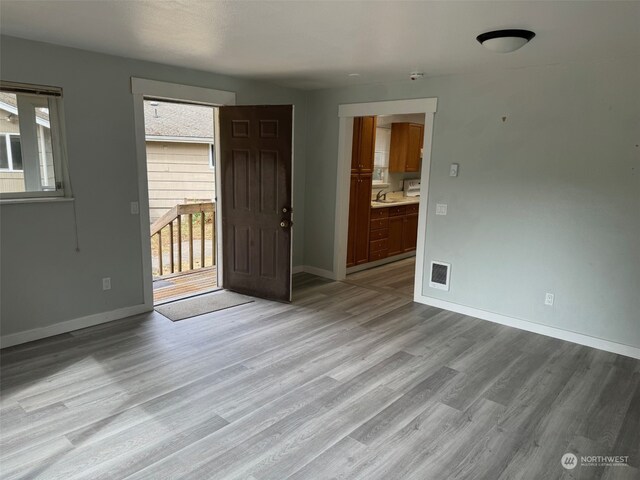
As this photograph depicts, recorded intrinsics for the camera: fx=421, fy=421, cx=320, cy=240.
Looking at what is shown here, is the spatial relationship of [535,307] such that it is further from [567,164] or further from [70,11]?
[70,11]

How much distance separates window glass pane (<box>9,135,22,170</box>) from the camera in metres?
3.24

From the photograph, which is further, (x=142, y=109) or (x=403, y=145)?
(x=403, y=145)

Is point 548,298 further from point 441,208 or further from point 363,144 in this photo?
point 363,144

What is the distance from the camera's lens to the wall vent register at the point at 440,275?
4.46 meters

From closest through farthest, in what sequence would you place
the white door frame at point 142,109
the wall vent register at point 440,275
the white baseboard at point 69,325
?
the white baseboard at point 69,325 < the white door frame at point 142,109 < the wall vent register at point 440,275

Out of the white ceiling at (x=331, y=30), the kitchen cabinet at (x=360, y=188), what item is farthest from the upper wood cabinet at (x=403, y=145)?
the white ceiling at (x=331, y=30)

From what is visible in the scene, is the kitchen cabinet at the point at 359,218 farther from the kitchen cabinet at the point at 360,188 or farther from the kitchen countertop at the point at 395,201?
the kitchen countertop at the point at 395,201

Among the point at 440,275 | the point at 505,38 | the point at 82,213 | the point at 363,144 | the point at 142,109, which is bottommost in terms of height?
the point at 440,275

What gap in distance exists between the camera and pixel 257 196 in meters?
4.52

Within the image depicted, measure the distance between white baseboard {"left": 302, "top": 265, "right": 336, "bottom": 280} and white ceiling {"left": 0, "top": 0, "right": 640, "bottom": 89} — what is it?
265cm

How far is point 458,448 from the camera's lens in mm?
2305

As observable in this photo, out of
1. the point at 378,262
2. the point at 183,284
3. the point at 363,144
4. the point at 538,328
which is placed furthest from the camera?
the point at 378,262

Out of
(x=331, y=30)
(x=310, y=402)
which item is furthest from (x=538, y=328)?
(x=331, y=30)

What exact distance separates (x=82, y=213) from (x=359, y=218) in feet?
11.3
